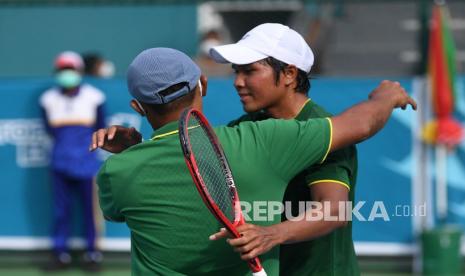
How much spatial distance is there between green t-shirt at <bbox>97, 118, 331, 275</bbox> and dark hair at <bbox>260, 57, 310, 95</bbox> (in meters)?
0.52

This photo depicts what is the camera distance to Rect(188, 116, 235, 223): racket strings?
125 inches

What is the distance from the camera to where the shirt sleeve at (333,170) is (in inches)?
133

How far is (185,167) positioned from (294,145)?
0.38 meters

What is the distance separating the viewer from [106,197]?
11.0 feet

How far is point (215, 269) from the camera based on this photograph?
3305 mm

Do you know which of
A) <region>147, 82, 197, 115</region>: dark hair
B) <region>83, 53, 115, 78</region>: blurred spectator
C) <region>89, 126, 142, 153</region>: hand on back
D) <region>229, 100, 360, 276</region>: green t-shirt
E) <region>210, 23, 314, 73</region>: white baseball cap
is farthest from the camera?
<region>83, 53, 115, 78</region>: blurred spectator

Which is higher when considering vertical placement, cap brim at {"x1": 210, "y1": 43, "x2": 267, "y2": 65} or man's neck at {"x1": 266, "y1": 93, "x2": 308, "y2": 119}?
cap brim at {"x1": 210, "y1": 43, "x2": 267, "y2": 65}

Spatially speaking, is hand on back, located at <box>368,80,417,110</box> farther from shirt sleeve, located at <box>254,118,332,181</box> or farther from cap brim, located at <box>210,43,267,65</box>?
cap brim, located at <box>210,43,267,65</box>

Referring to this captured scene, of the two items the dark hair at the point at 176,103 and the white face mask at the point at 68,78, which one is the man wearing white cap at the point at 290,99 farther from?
the white face mask at the point at 68,78

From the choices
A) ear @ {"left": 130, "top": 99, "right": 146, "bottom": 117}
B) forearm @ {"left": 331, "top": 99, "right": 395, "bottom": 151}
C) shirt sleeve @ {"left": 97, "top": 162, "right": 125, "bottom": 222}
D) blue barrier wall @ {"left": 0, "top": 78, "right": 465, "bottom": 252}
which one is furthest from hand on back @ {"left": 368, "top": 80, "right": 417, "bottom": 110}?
blue barrier wall @ {"left": 0, "top": 78, "right": 465, "bottom": 252}

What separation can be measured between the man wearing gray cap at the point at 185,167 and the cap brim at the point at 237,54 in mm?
390

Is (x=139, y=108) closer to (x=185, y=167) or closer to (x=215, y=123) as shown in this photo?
(x=185, y=167)

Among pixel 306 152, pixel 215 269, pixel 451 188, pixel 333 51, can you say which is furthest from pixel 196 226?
pixel 333 51

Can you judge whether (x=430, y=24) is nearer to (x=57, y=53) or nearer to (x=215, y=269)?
(x=57, y=53)
